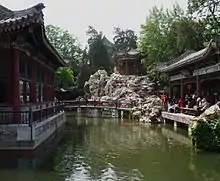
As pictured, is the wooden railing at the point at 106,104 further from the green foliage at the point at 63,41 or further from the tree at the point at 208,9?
the green foliage at the point at 63,41

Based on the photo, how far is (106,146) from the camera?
17.6 metres

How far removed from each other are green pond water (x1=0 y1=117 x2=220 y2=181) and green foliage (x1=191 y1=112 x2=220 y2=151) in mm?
568

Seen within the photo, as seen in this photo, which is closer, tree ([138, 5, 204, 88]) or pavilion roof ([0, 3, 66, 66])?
pavilion roof ([0, 3, 66, 66])

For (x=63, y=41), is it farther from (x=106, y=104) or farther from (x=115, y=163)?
(x=115, y=163)

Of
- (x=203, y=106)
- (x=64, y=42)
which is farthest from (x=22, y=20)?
(x=64, y=42)

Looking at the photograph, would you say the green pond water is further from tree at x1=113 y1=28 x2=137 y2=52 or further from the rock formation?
tree at x1=113 y1=28 x2=137 y2=52

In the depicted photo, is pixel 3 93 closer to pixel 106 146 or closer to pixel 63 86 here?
pixel 106 146

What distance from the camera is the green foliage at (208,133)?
597 inches

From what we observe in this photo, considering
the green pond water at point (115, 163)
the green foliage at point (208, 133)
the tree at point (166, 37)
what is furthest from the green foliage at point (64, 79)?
the green foliage at point (208, 133)

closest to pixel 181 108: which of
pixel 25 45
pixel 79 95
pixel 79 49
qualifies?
pixel 25 45

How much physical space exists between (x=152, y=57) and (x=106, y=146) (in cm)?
2880

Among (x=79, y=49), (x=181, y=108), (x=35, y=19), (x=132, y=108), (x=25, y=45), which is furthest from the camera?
(x=79, y=49)

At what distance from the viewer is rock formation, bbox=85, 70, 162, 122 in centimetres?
3578

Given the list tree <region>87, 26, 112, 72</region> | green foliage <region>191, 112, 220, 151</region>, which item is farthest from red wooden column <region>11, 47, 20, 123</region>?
tree <region>87, 26, 112, 72</region>
